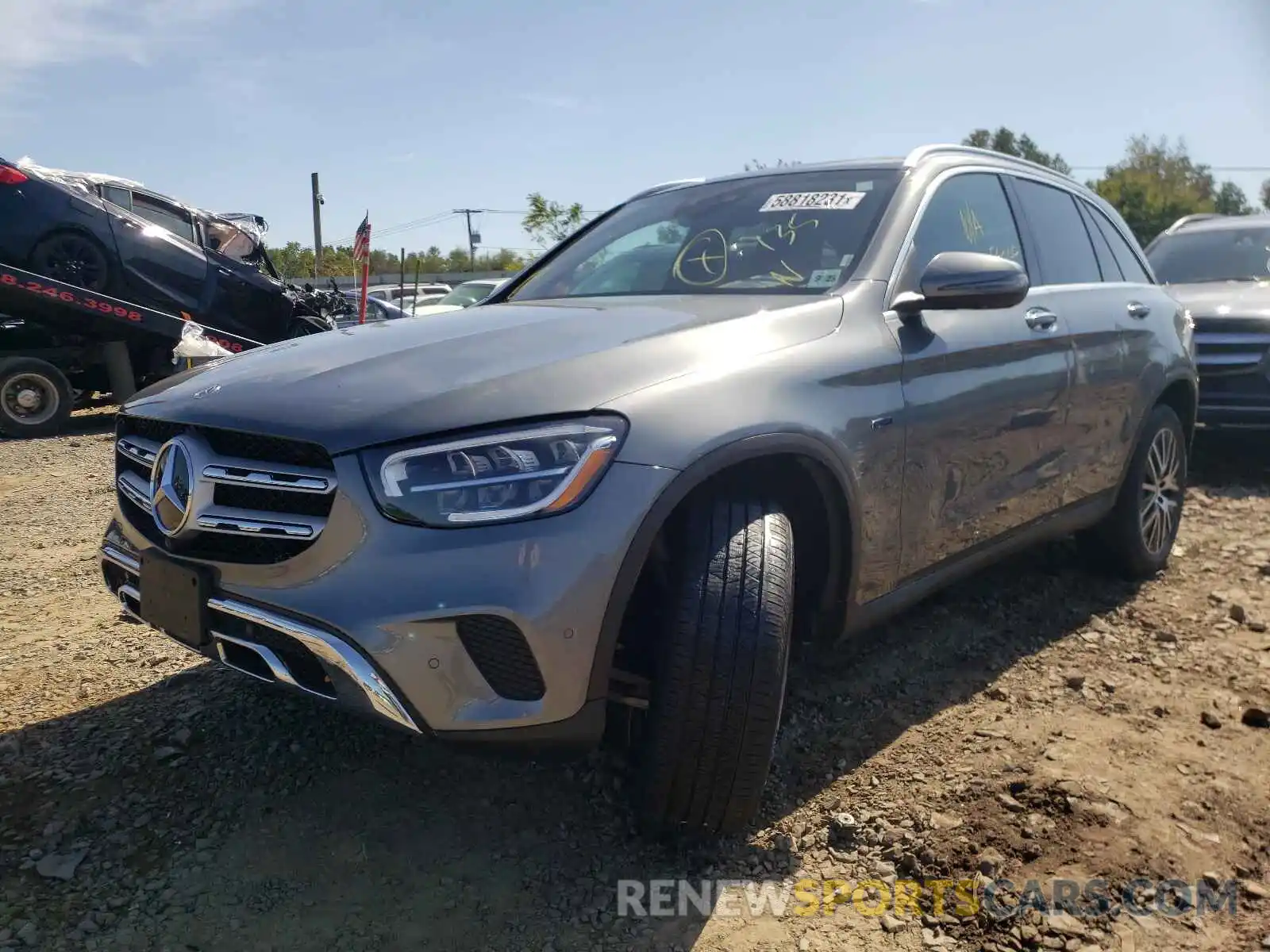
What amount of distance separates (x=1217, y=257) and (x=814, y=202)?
5.94 metres

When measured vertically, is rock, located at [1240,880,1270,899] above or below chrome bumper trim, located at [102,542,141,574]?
below

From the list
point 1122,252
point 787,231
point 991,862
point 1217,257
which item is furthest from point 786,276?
point 1217,257

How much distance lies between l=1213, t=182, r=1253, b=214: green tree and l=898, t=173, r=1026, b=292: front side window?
63.6 metres

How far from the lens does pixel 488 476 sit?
1928 mm

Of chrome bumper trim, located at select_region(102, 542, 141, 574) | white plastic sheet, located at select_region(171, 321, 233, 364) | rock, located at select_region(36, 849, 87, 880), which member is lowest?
rock, located at select_region(36, 849, 87, 880)

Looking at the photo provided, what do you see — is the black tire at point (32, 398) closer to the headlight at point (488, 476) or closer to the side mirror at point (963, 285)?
the headlight at point (488, 476)

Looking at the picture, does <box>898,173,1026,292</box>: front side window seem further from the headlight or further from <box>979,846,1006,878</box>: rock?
<box>979,846,1006,878</box>: rock

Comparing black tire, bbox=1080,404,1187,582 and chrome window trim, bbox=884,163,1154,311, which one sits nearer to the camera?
chrome window trim, bbox=884,163,1154,311

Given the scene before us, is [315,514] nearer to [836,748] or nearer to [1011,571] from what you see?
[836,748]

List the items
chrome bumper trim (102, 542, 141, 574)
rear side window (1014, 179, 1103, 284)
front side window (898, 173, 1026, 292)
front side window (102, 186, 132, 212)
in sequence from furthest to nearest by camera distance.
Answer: front side window (102, 186, 132, 212)
rear side window (1014, 179, 1103, 284)
front side window (898, 173, 1026, 292)
chrome bumper trim (102, 542, 141, 574)

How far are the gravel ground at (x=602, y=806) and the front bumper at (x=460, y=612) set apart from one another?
511mm

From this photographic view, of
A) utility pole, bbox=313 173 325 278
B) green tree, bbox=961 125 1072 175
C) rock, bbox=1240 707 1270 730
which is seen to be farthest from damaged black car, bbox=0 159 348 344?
green tree, bbox=961 125 1072 175

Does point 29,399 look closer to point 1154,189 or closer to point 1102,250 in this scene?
point 1102,250

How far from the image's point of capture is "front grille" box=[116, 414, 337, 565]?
78.4 inches
